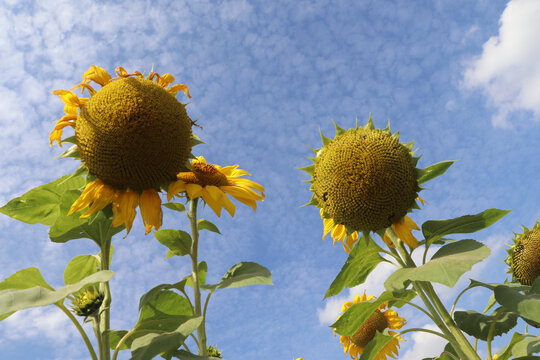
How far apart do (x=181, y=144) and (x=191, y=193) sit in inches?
14.3

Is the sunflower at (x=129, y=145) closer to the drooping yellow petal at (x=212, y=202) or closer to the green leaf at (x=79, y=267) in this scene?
the drooping yellow petal at (x=212, y=202)

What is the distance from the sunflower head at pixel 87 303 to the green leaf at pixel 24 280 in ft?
1.05

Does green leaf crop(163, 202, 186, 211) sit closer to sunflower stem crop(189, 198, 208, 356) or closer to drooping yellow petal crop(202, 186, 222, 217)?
sunflower stem crop(189, 198, 208, 356)

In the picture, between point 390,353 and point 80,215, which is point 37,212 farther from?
point 390,353

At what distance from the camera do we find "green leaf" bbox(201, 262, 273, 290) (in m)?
2.53

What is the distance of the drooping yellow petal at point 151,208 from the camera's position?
111 inches

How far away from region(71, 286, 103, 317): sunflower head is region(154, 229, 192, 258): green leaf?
56cm

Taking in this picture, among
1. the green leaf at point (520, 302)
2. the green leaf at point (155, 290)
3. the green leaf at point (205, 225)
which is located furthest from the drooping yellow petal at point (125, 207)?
the green leaf at point (520, 302)

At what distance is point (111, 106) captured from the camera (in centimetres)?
273

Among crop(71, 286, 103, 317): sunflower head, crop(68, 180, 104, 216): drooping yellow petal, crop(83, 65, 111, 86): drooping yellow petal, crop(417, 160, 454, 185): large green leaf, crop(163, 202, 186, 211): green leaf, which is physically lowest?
crop(71, 286, 103, 317): sunflower head

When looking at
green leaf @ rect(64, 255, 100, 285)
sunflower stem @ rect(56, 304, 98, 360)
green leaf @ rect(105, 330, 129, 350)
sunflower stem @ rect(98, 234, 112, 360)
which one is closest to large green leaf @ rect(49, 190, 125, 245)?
sunflower stem @ rect(98, 234, 112, 360)

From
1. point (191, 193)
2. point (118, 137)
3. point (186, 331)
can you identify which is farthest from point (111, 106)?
point (186, 331)

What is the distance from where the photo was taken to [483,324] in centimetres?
362

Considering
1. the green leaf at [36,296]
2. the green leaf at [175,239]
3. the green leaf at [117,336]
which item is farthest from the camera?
the green leaf at [117,336]
